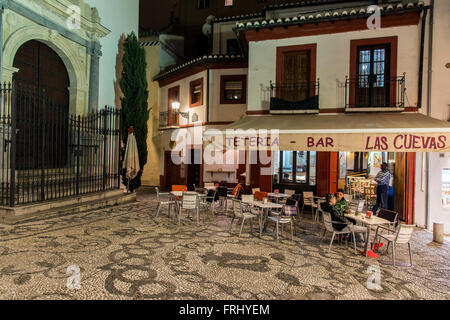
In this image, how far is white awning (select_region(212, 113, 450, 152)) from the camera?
6.39 m

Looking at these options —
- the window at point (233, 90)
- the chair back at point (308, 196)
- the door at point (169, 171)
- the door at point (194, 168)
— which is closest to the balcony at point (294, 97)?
the chair back at point (308, 196)

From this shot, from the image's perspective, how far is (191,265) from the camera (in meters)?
5.15

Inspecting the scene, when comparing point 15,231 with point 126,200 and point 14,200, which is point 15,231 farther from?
point 126,200

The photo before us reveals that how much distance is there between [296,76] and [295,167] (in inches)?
144

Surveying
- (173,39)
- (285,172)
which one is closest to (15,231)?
(285,172)

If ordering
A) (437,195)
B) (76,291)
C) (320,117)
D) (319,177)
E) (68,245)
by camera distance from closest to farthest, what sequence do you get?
(76,291) < (68,245) < (437,195) < (320,117) < (319,177)

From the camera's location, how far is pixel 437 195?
8.87 metres

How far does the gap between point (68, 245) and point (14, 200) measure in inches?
117

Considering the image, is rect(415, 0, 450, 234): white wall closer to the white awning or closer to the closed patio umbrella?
the white awning

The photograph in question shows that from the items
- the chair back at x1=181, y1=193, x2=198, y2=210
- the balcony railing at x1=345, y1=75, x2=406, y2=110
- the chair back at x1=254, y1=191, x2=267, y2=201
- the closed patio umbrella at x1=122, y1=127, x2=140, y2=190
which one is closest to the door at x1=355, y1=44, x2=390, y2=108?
the balcony railing at x1=345, y1=75, x2=406, y2=110

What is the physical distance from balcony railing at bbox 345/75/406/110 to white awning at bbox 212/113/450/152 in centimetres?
65

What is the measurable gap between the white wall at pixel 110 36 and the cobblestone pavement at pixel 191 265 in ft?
25.6

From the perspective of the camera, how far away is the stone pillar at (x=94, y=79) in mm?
12695

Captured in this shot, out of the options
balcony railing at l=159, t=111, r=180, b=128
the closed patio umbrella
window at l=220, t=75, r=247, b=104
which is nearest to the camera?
the closed patio umbrella
